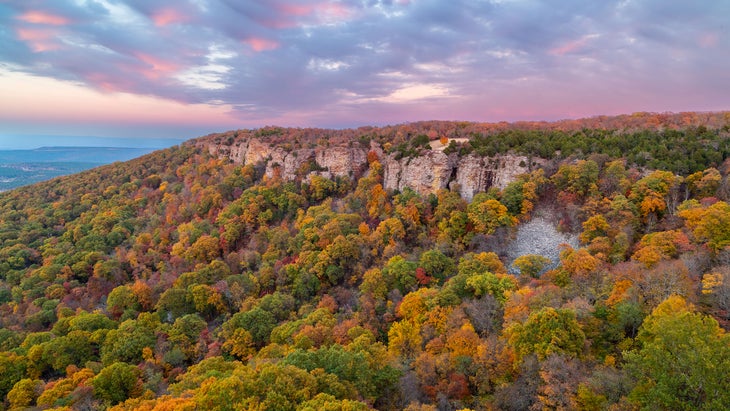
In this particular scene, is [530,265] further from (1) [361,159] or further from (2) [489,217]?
(1) [361,159]

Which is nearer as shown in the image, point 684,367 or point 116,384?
point 684,367

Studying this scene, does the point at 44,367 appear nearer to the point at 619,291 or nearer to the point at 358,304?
the point at 358,304

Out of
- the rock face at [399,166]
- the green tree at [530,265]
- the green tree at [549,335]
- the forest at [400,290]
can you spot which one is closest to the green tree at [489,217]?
the forest at [400,290]

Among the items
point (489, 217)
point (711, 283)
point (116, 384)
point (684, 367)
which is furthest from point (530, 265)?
point (116, 384)

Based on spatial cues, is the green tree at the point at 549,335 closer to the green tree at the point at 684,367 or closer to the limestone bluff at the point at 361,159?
the green tree at the point at 684,367

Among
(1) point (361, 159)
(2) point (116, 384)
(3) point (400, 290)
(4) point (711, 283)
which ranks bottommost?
(2) point (116, 384)
